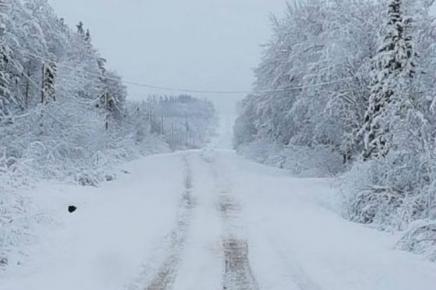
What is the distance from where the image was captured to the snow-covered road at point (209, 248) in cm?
866

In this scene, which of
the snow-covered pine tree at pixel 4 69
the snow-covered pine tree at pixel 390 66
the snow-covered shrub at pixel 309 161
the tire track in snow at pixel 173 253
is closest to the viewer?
the tire track in snow at pixel 173 253

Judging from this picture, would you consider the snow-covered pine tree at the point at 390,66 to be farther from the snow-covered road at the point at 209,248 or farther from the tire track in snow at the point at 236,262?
the tire track in snow at the point at 236,262

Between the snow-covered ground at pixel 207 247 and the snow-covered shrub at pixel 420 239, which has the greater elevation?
the snow-covered shrub at pixel 420 239

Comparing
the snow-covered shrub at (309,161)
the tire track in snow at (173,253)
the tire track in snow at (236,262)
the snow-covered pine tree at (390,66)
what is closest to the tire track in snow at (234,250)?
the tire track in snow at (236,262)

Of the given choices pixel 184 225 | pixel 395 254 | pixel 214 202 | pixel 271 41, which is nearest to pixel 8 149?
pixel 214 202

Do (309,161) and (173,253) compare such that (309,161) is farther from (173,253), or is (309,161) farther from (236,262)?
Answer: (236,262)

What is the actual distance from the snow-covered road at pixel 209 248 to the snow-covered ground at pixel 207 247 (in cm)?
2

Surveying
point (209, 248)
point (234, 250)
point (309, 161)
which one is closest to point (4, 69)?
point (309, 161)

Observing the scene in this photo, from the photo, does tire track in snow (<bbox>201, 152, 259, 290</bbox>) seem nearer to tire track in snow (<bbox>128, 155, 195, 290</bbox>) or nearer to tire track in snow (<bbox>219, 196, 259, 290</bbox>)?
tire track in snow (<bbox>219, 196, 259, 290</bbox>)

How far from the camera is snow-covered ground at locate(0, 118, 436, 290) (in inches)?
342

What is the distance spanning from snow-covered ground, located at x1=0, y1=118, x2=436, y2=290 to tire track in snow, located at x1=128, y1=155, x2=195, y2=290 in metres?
0.02

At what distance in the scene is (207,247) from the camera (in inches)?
447

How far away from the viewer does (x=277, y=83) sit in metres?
42.2

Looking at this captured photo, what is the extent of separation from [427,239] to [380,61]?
40.8 feet
